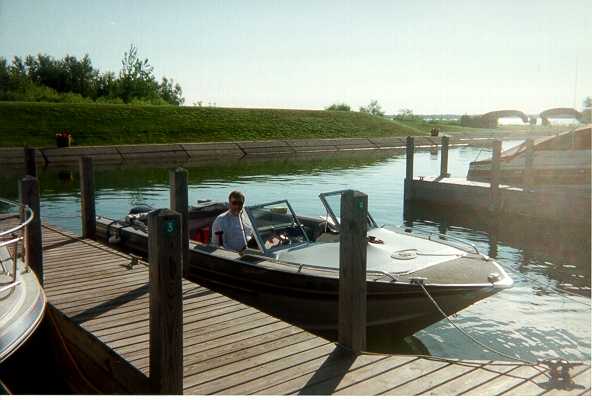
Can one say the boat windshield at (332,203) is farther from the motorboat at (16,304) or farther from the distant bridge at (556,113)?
the distant bridge at (556,113)

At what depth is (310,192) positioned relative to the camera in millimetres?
22141

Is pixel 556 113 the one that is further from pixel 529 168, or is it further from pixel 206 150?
pixel 206 150

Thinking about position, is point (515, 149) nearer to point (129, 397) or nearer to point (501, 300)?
point (501, 300)

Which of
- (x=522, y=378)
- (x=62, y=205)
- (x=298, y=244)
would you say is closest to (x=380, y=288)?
(x=298, y=244)

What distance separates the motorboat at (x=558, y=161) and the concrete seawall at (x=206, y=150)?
20.6 metres

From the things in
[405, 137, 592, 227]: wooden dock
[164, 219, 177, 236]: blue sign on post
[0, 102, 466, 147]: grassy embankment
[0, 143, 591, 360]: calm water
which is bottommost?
[0, 143, 591, 360]: calm water

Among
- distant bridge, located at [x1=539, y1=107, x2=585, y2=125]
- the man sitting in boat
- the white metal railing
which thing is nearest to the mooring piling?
distant bridge, located at [x1=539, y1=107, x2=585, y2=125]

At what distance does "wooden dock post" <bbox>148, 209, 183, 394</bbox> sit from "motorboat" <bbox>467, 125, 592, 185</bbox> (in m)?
15.6

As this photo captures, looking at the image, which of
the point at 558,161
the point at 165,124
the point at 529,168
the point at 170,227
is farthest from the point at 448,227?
the point at 165,124

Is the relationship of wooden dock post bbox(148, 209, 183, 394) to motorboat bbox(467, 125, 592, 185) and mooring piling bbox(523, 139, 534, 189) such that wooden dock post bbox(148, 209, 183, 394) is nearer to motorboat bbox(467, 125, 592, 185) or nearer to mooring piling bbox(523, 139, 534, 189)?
mooring piling bbox(523, 139, 534, 189)

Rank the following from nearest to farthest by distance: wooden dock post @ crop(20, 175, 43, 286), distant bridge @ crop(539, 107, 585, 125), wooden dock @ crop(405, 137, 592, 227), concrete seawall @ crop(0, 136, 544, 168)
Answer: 1. wooden dock post @ crop(20, 175, 43, 286)
2. wooden dock @ crop(405, 137, 592, 227)
3. distant bridge @ crop(539, 107, 585, 125)
4. concrete seawall @ crop(0, 136, 544, 168)

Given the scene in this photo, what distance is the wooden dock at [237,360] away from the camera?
4.57 m

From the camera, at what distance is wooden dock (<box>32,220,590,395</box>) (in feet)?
15.0

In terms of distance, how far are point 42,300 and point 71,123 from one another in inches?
1424
